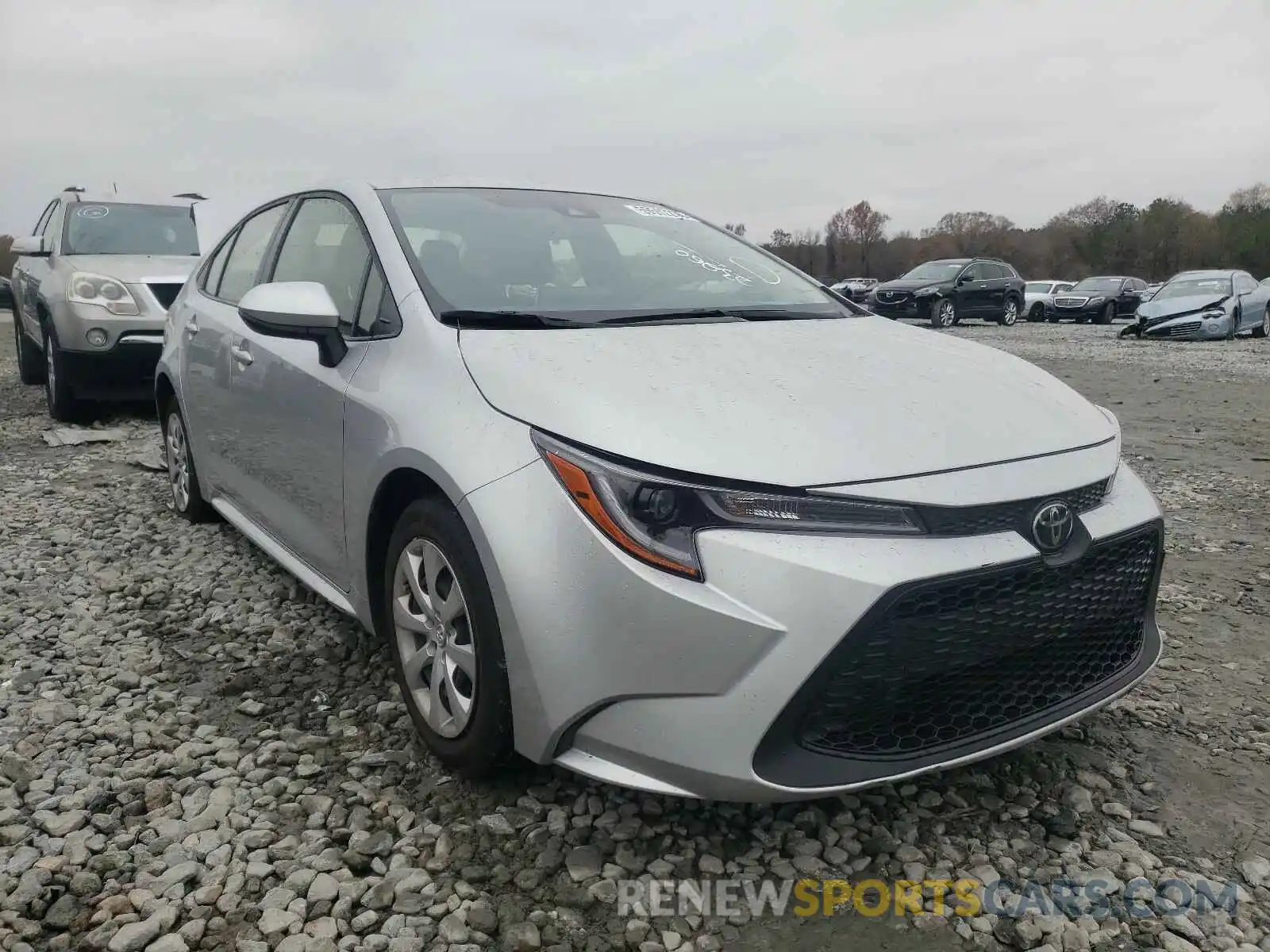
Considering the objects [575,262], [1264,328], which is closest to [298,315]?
[575,262]

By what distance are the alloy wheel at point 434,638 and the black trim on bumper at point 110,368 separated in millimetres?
5261

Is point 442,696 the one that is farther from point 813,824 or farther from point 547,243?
point 547,243

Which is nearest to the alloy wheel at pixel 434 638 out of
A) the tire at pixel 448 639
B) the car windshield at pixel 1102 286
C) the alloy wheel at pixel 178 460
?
the tire at pixel 448 639

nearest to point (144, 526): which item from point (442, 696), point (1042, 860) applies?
point (442, 696)

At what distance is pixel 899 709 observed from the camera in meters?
1.81

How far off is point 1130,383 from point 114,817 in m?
10.4

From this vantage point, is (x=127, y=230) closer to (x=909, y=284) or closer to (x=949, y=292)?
(x=909, y=284)

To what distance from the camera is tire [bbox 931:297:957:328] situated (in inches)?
778

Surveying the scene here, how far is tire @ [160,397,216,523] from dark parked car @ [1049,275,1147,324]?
25.6 meters

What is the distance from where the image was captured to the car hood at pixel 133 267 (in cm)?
680

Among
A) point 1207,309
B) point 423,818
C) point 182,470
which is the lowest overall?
point 423,818

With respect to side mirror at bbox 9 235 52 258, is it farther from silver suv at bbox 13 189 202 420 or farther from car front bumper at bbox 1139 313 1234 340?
car front bumper at bbox 1139 313 1234 340

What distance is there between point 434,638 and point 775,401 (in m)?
0.98

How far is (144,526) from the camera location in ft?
14.5
